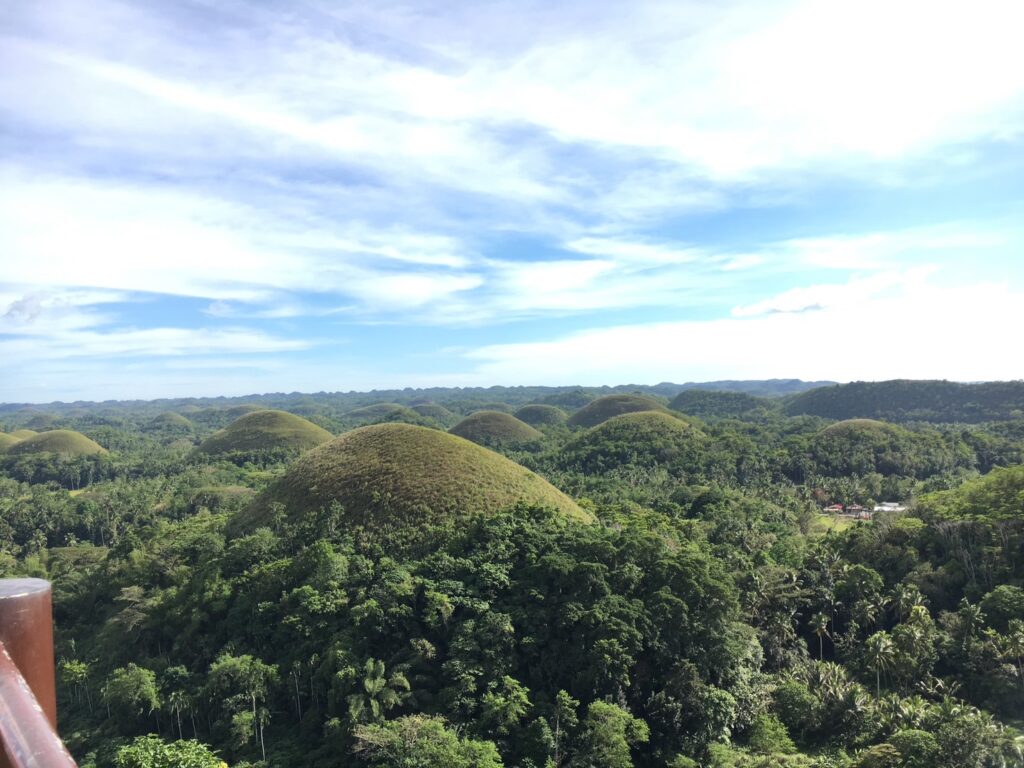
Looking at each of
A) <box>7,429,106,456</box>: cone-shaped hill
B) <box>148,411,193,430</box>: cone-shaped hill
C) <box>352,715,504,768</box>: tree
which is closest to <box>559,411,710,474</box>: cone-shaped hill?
<box>352,715,504,768</box>: tree

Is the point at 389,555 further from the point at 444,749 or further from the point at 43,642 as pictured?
the point at 43,642

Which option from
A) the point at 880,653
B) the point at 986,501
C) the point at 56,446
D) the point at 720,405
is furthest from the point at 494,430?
the point at 880,653

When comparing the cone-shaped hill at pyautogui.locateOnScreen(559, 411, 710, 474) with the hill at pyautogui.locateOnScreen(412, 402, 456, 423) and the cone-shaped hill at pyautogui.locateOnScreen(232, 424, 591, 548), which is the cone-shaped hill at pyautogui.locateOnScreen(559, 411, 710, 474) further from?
the hill at pyautogui.locateOnScreen(412, 402, 456, 423)

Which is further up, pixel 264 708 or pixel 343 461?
pixel 343 461

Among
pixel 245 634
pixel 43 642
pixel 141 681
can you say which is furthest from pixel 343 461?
pixel 43 642

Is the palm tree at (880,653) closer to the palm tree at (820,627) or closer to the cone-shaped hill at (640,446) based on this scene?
the palm tree at (820,627)

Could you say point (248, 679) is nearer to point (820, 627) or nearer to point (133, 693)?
point (133, 693)

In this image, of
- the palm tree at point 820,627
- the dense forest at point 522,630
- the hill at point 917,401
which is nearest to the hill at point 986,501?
the dense forest at point 522,630
